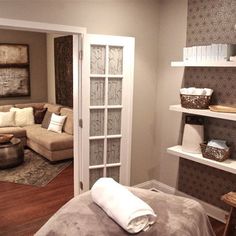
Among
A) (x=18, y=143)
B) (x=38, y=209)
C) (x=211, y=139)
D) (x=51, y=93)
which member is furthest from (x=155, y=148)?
(x=51, y=93)

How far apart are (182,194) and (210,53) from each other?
170 cm

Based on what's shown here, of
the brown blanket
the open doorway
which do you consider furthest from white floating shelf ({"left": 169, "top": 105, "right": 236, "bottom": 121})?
the open doorway

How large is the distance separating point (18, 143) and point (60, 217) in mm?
3059

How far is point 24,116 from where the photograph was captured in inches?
231

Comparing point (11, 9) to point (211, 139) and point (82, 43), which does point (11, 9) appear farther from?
point (211, 139)

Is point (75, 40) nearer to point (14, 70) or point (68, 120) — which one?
point (68, 120)

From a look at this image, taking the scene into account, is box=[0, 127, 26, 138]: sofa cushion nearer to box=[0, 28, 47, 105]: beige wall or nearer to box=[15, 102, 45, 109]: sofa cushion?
box=[15, 102, 45, 109]: sofa cushion

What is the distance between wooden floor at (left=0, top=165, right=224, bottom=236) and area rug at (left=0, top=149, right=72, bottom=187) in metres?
0.13

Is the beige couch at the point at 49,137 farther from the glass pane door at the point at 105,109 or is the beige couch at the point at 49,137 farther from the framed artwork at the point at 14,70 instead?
the glass pane door at the point at 105,109

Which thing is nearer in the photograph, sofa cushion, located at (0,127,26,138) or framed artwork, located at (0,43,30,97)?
sofa cushion, located at (0,127,26,138)

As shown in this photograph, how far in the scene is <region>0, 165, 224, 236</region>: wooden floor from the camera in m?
Result: 2.91

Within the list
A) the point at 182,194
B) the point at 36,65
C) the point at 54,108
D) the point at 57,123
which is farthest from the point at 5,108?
the point at 182,194

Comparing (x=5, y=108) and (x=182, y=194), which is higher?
(x=5, y=108)

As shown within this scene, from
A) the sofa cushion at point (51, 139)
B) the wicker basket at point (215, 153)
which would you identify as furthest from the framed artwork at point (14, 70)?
the wicker basket at point (215, 153)
